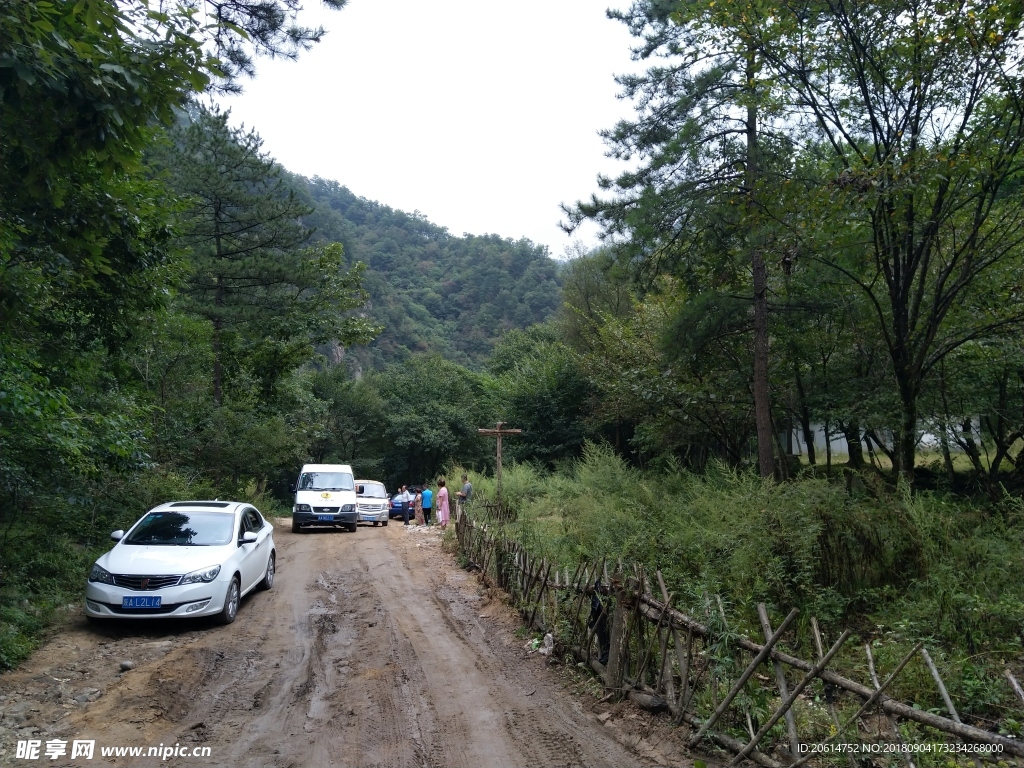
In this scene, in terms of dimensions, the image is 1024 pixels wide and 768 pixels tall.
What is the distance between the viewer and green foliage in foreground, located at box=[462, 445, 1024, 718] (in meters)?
5.95

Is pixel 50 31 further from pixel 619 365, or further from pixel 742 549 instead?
pixel 619 365

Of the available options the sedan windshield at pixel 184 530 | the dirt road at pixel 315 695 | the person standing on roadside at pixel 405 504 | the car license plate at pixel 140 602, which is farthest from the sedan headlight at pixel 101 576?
the person standing on roadside at pixel 405 504

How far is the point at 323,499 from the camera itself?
19719 millimetres

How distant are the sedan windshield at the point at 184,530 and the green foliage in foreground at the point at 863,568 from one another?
15.4ft

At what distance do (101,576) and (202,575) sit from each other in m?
1.09

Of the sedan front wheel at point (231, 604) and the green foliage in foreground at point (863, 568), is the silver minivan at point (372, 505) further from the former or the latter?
the green foliage in foreground at point (863, 568)

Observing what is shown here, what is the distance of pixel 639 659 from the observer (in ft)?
19.1

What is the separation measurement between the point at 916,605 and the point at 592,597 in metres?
3.31

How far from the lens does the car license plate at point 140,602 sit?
24.6ft

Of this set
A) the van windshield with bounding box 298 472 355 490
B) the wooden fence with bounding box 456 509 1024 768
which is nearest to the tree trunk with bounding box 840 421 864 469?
the wooden fence with bounding box 456 509 1024 768

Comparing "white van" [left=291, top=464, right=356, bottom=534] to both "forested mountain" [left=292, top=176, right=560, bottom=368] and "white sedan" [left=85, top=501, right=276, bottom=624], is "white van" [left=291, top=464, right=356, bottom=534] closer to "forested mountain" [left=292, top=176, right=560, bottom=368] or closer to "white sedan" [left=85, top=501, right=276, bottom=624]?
"white sedan" [left=85, top=501, right=276, bottom=624]

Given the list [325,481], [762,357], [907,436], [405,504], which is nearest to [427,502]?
[405,504]

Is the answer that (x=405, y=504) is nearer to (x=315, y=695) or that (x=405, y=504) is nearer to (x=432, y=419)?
(x=432, y=419)

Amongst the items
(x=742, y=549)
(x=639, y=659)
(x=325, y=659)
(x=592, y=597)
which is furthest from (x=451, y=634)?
(x=742, y=549)
